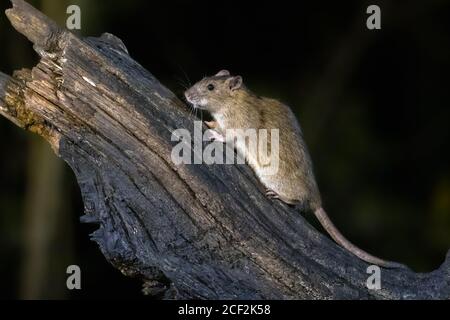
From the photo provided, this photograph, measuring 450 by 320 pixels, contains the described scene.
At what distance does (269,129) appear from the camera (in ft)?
20.4

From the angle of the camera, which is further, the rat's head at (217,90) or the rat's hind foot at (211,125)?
the rat's head at (217,90)

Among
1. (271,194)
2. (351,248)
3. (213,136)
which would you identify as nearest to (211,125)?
(213,136)

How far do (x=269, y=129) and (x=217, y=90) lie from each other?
2.28 feet

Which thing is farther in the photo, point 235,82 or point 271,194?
point 235,82

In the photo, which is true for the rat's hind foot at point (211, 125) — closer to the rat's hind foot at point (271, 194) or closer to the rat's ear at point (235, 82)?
the rat's ear at point (235, 82)

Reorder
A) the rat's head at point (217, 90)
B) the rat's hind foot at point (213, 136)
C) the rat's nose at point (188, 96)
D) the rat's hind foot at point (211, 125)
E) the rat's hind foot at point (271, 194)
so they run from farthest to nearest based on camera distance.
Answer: the rat's head at point (217, 90) → the rat's nose at point (188, 96) → the rat's hind foot at point (211, 125) → the rat's hind foot at point (213, 136) → the rat's hind foot at point (271, 194)

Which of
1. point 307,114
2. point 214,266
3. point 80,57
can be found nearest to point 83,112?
point 80,57

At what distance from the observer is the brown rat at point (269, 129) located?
19.3 ft

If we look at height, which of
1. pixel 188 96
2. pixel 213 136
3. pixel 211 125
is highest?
pixel 188 96

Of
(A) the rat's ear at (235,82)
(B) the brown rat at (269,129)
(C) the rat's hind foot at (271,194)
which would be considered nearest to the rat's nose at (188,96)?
(B) the brown rat at (269,129)

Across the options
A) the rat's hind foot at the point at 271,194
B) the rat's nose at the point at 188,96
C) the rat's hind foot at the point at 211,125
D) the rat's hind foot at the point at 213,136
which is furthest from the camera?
the rat's nose at the point at 188,96

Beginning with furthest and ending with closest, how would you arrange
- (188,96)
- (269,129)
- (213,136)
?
(188,96) → (269,129) → (213,136)

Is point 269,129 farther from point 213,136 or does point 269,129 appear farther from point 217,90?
point 217,90

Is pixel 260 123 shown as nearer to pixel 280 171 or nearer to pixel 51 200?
pixel 280 171
